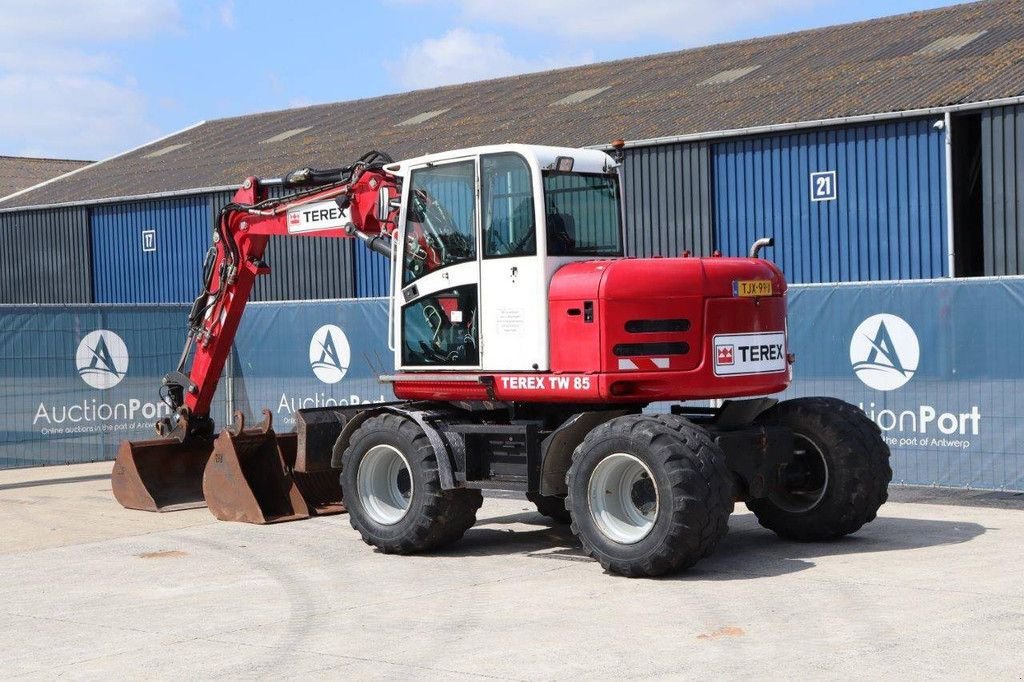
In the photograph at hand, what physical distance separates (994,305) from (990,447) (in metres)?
1.41

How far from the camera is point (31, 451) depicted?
19.3 meters

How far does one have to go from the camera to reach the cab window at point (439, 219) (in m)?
11.4

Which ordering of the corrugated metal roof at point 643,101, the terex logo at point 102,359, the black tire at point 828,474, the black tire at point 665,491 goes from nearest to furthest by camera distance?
the black tire at point 665,491
the black tire at point 828,474
the terex logo at point 102,359
the corrugated metal roof at point 643,101

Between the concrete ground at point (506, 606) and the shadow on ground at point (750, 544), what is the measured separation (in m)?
0.03

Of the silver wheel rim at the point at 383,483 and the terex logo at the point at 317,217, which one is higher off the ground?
the terex logo at the point at 317,217

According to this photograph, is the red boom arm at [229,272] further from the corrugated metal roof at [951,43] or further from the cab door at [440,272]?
the corrugated metal roof at [951,43]

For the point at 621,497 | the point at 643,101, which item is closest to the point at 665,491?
the point at 621,497

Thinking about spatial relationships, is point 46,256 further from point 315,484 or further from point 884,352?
point 884,352

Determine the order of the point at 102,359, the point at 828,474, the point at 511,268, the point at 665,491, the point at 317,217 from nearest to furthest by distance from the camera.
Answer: the point at 665,491
the point at 511,268
the point at 828,474
the point at 317,217
the point at 102,359

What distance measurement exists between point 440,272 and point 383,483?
1.89 meters

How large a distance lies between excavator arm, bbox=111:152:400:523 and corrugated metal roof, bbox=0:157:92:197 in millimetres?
38980

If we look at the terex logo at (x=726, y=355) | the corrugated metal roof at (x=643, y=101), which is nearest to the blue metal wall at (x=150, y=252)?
the corrugated metal roof at (x=643, y=101)

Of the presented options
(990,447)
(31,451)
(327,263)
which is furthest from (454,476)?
(327,263)

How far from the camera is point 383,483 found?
39.2ft
